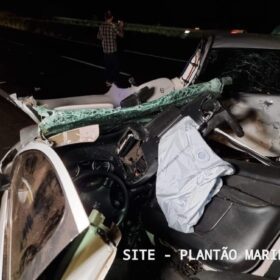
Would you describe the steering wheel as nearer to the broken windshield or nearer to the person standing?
the broken windshield

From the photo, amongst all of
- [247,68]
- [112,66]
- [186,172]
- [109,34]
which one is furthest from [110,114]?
[109,34]

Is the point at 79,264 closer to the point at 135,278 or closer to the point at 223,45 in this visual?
the point at 135,278

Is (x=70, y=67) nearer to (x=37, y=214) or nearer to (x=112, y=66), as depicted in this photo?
(x=112, y=66)

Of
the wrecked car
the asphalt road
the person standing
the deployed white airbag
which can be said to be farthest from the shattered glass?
the person standing

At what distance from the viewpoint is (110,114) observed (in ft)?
7.38

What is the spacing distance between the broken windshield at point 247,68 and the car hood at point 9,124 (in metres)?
3.29

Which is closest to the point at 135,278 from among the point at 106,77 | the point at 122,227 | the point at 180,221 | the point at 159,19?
the point at 122,227

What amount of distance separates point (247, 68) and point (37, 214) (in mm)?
3424

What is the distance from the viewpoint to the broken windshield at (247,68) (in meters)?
4.38

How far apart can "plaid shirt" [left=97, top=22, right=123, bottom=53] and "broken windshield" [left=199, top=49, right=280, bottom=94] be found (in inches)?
221

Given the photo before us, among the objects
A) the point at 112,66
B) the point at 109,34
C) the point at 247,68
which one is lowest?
the point at 112,66

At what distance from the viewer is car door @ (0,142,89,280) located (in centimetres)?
142

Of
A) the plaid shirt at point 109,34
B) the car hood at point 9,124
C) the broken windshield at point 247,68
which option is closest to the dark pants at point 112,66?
the plaid shirt at point 109,34

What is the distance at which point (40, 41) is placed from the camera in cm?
2014
